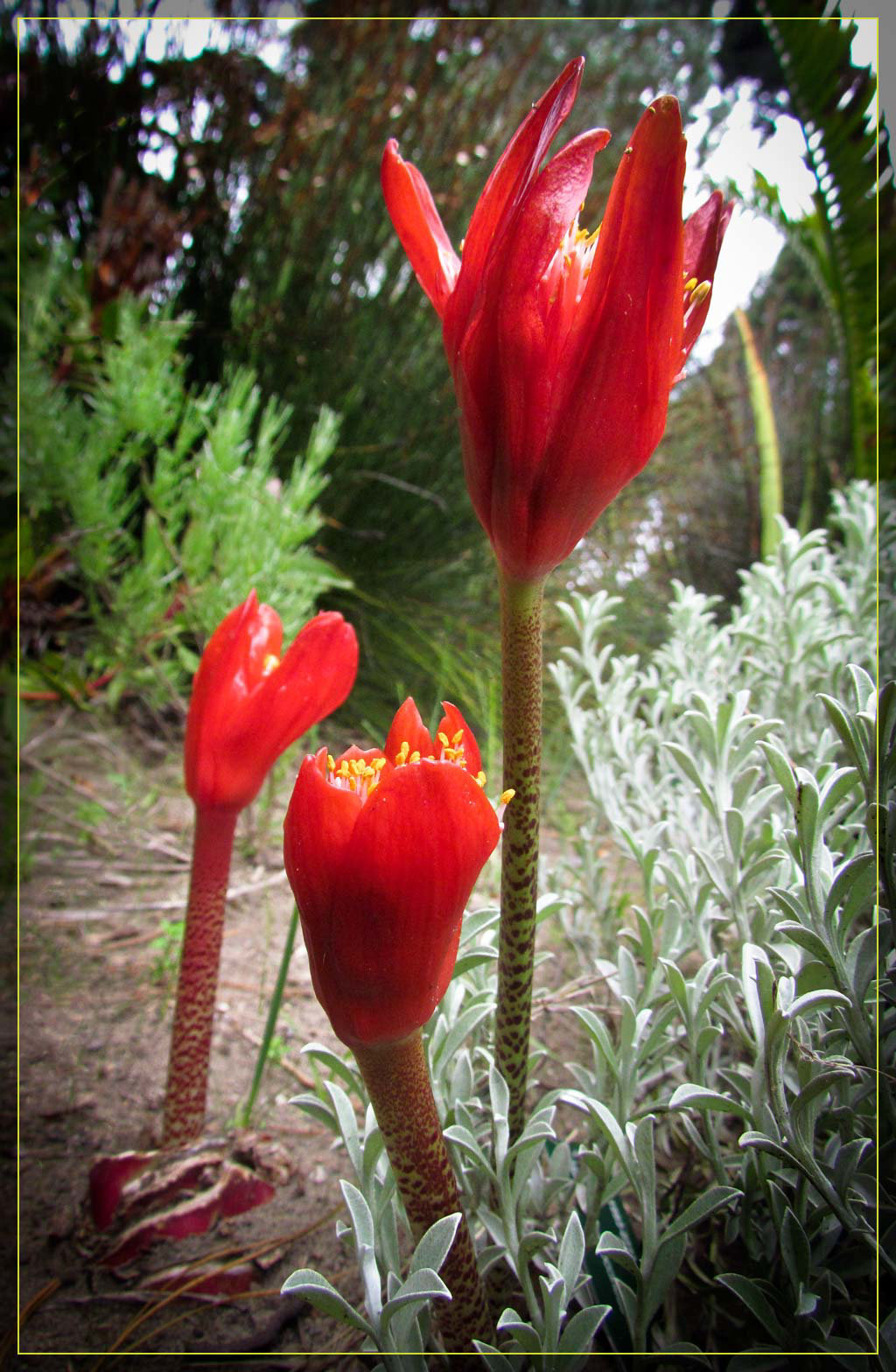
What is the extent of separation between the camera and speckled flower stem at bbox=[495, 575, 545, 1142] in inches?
7.2

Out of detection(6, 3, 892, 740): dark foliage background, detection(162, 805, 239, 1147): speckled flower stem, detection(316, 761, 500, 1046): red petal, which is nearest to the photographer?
detection(316, 761, 500, 1046): red petal

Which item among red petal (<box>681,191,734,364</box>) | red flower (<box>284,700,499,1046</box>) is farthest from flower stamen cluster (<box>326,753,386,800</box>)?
red petal (<box>681,191,734,364</box>)

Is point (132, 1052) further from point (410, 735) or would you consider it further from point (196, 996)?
point (410, 735)

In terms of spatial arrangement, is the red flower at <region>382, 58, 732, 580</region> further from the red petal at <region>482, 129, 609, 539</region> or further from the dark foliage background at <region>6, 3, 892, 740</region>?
the dark foliage background at <region>6, 3, 892, 740</region>

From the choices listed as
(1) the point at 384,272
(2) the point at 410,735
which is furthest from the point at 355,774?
(1) the point at 384,272

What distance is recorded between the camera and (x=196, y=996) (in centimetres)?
28

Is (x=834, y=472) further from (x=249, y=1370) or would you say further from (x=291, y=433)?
(x=249, y=1370)

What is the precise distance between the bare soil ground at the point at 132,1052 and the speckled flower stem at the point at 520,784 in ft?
0.34

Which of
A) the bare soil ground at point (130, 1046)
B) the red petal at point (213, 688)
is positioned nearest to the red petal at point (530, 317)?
the red petal at point (213, 688)

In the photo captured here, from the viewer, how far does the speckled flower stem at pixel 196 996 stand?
274 millimetres

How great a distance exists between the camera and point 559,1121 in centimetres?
30

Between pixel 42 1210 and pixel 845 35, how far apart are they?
462 millimetres

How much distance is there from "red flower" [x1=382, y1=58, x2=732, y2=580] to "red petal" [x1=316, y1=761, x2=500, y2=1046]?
57mm

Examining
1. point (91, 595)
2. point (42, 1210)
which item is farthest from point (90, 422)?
point (42, 1210)
